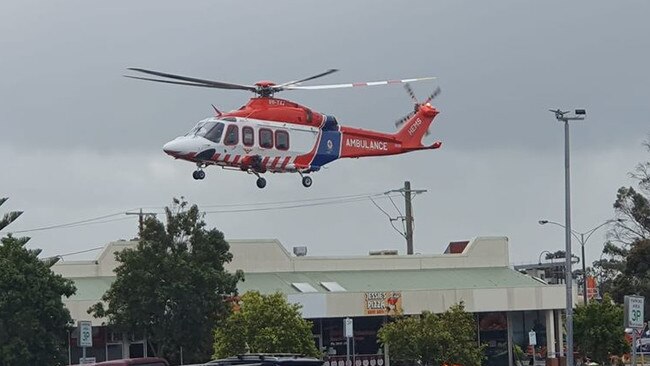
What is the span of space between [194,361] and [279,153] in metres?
9.58

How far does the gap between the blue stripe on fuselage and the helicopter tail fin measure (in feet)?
9.75

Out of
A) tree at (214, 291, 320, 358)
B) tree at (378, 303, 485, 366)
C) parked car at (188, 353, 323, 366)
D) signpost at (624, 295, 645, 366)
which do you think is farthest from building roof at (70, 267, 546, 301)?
parked car at (188, 353, 323, 366)

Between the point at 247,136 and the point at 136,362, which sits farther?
the point at 247,136

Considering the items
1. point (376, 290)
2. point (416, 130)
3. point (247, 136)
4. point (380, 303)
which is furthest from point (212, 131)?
point (376, 290)

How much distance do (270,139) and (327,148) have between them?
256cm

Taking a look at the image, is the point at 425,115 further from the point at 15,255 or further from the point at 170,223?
the point at 15,255

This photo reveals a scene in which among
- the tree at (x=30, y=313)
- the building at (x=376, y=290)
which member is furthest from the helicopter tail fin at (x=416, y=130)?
the building at (x=376, y=290)

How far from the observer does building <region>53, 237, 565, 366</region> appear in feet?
206

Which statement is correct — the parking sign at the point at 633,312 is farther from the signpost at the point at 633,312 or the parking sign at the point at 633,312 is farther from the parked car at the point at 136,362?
the parked car at the point at 136,362

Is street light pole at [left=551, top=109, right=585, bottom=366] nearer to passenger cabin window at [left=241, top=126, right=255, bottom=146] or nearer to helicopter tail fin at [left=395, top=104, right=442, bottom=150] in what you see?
helicopter tail fin at [left=395, top=104, right=442, bottom=150]

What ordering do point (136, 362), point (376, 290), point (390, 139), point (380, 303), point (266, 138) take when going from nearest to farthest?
point (136, 362) → point (266, 138) → point (390, 139) → point (380, 303) → point (376, 290)

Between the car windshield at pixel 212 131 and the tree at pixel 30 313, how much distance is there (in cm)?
1022

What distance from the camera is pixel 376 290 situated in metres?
66.2

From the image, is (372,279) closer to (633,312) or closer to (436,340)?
(436,340)
